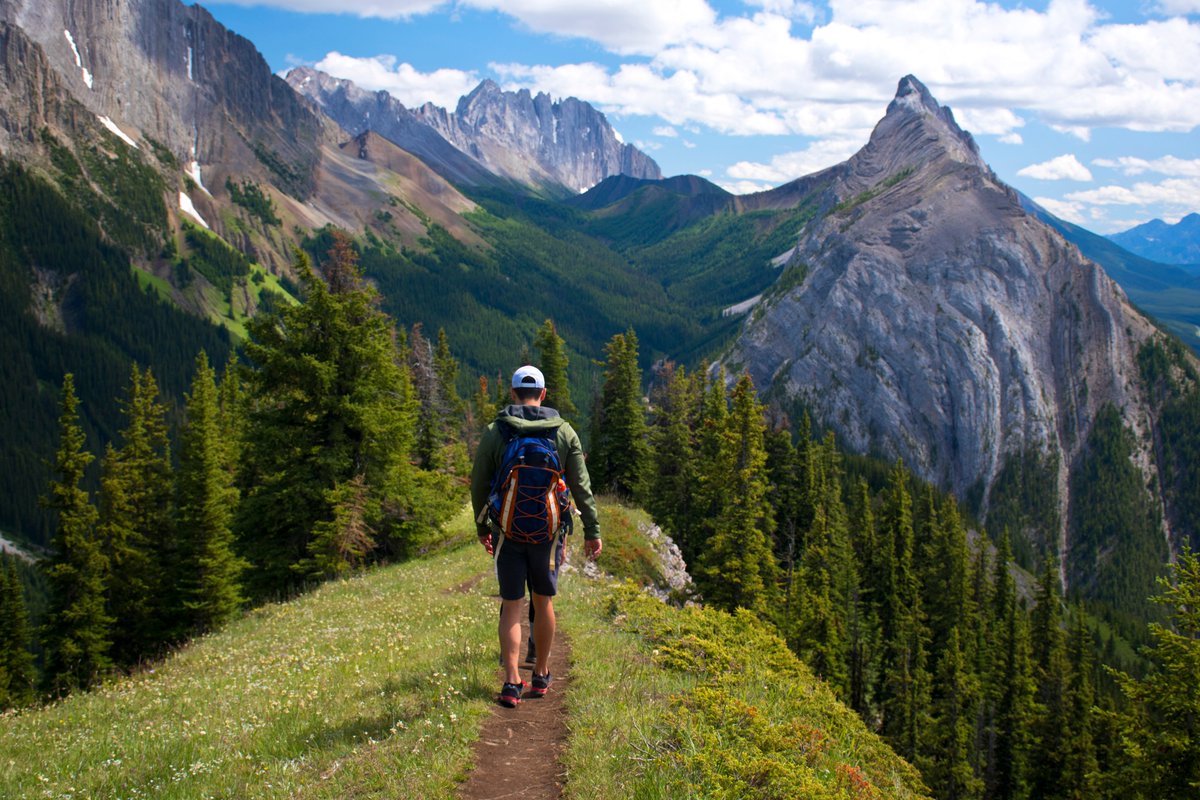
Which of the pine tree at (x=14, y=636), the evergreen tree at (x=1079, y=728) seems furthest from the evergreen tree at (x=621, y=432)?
the pine tree at (x=14, y=636)

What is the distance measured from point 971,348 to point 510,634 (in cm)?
17720

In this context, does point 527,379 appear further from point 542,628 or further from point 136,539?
point 136,539

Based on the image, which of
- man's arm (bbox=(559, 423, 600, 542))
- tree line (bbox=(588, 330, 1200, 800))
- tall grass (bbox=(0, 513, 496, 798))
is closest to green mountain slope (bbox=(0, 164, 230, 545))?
tree line (bbox=(588, 330, 1200, 800))

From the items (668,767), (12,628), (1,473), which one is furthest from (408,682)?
(1,473)

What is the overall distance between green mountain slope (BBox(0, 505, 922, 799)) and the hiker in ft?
4.06

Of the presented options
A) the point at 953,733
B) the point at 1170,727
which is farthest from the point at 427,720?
the point at 953,733

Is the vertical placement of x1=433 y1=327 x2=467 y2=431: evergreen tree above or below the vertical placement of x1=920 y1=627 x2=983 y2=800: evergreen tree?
above

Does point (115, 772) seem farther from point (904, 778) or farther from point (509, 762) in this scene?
point (904, 778)

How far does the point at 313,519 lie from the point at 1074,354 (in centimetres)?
18440

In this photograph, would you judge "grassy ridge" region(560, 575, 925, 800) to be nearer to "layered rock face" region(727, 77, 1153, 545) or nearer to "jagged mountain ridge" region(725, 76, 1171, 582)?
"jagged mountain ridge" region(725, 76, 1171, 582)

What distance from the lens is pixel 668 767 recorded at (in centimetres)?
677

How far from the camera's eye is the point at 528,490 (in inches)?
316

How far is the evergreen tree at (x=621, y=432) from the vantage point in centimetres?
4794

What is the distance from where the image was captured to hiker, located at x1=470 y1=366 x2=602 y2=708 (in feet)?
26.3
